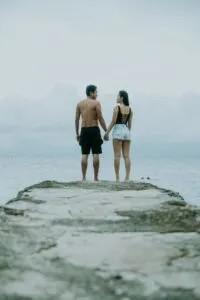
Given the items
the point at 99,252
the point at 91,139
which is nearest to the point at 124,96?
the point at 91,139

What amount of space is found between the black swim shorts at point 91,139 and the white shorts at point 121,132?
1.09ft

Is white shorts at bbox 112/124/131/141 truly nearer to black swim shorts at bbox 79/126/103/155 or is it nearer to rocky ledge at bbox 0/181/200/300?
black swim shorts at bbox 79/126/103/155

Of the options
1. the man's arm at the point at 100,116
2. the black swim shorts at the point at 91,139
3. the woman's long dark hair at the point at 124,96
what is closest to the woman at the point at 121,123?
the woman's long dark hair at the point at 124,96

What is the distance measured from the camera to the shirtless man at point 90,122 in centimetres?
1067

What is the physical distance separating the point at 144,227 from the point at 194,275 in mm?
1505

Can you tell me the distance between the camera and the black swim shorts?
10805 millimetres

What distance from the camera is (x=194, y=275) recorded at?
10.9 ft

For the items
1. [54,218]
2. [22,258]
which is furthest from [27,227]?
[22,258]

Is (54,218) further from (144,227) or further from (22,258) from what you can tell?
(22,258)

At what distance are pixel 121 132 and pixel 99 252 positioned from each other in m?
7.22

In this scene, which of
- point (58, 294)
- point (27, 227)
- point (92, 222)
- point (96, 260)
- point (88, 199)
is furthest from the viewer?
point (88, 199)

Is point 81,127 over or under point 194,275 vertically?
over

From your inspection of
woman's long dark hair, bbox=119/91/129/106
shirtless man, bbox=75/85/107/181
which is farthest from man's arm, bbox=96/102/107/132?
woman's long dark hair, bbox=119/91/129/106

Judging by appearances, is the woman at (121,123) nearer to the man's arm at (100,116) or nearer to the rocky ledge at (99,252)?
the man's arm at (100,116)
